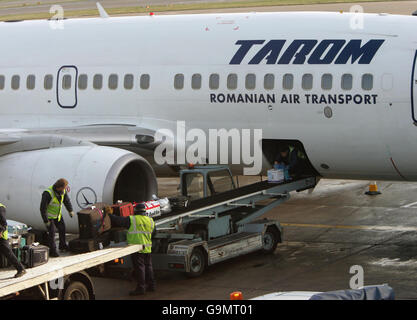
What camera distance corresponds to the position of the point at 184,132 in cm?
1822

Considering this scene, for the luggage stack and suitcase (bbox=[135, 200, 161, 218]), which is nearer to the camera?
the luggage stack

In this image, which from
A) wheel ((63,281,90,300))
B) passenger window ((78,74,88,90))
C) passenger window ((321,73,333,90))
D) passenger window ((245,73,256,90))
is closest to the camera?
wheel ((63,281,90,300))

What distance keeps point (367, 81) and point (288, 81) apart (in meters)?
1.67

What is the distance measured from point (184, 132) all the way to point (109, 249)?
16.3 ft

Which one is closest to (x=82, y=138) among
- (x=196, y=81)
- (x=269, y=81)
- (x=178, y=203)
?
(x=196, y=81)

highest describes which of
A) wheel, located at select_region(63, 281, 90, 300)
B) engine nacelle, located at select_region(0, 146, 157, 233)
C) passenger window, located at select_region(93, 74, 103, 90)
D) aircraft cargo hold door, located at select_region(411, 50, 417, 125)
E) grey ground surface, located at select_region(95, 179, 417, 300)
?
passenger window, located at select_region(93, 74, 103, 90)

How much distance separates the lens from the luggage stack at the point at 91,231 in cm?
1367

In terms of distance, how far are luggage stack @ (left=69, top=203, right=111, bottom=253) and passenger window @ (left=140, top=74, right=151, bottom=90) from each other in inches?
188

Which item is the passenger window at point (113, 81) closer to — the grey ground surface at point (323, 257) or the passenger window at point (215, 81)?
the passenger window at point (215, 81)

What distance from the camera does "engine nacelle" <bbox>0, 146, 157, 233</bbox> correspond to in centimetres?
1548

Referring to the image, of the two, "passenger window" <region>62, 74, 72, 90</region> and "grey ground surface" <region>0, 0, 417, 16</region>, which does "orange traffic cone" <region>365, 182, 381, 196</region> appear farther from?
"grey ground surface" <region>0, 0, 417, 16</region>

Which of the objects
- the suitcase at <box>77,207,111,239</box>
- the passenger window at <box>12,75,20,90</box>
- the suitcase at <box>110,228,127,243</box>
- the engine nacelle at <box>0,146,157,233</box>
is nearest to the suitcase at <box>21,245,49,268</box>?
the suitcase at <box>77,207,111,239</box>
